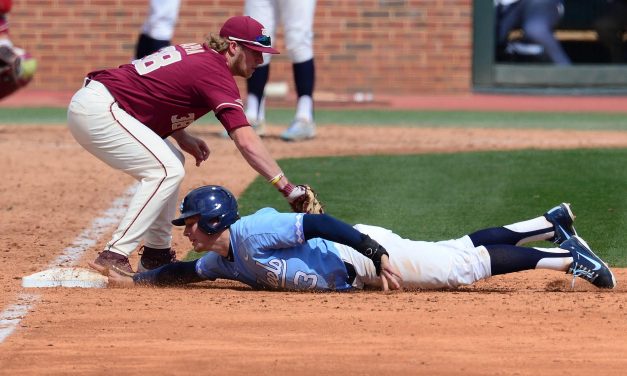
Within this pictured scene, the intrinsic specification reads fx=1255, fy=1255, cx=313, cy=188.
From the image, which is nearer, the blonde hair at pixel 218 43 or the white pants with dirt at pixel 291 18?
the blonde hair at pixel 218 43

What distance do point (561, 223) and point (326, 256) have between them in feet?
4.22

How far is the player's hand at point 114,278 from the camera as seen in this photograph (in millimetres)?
6332

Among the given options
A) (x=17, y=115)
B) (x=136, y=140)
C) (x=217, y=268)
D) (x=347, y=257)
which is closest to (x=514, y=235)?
(x=347, y=257)

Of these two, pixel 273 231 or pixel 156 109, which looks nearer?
pixel 273 231

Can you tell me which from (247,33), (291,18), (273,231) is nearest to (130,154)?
(247,33)

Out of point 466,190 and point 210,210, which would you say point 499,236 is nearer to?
point 210,210

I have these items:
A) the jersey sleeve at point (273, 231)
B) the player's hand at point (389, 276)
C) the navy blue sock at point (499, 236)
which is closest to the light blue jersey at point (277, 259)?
the jersey sleeve at point (273, 231)

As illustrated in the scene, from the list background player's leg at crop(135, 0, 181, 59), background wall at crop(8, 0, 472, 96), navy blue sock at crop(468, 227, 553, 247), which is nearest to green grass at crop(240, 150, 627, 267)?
navy blue sock at crop(468, 227, 553, 247)

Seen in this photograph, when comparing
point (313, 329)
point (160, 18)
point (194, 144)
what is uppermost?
point (160, 18)

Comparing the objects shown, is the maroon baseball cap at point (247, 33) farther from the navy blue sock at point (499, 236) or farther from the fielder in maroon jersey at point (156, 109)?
the navy blue sock at point (499, 236)

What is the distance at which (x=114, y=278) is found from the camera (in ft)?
20.9

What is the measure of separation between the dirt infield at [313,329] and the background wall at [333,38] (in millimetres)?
8413

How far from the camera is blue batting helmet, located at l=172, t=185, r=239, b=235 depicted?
595cm

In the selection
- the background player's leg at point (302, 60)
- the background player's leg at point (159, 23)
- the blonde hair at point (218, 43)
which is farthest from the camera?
the background player's leg at point (159, 23)
